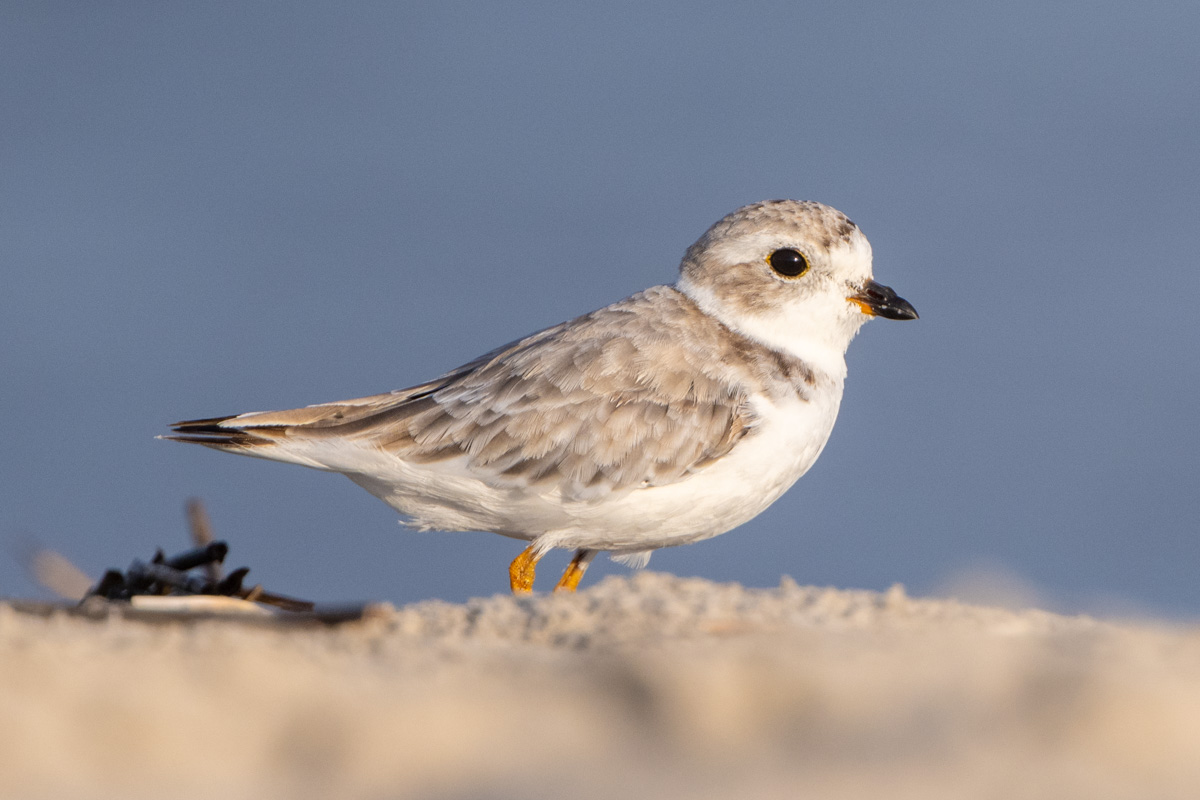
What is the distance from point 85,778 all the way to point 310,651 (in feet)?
2.74

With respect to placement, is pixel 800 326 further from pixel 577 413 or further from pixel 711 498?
pixel 577 413

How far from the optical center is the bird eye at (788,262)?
6258 millimetres

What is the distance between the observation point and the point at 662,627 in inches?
140

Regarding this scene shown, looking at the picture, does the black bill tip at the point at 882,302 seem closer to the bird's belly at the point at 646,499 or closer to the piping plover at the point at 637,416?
the piping plover at the point at 637,416

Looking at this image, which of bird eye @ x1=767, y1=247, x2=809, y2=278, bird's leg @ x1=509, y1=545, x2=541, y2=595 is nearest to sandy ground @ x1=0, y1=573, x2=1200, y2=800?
bird's leg @ x1=509, y1=545, x2=541, y2=595

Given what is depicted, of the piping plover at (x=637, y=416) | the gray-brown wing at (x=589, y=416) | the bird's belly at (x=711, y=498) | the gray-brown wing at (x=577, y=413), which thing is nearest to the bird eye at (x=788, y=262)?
the piping plover at (x=637, y=416)

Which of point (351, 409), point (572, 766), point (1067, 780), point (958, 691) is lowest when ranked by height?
point (572, 766)

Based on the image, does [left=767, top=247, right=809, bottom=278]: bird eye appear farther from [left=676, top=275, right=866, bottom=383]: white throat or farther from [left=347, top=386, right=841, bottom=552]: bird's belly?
[left=347, top=386, right=841, bottom=552]: bird's belly

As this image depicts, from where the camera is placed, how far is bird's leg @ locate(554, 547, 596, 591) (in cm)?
628

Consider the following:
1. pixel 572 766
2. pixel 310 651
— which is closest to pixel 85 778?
pixel 310 651

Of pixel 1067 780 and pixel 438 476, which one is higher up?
pixel 438 476

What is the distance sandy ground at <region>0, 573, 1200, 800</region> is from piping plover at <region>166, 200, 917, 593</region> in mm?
2063

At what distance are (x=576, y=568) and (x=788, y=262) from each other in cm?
198

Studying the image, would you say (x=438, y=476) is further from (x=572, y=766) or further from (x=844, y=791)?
(x=844, y=791)
